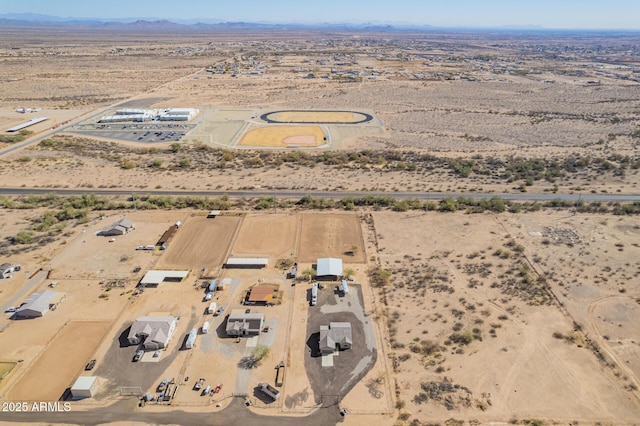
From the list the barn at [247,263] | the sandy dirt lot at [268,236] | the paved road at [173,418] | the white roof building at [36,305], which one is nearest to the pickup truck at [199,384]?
the paved road at [173,418]

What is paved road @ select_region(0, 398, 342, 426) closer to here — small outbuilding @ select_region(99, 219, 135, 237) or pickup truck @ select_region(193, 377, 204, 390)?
pickup truck @ select_region(193, 377, 204, 390)

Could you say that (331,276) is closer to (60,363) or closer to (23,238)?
(60,363)

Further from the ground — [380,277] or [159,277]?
[159,277]

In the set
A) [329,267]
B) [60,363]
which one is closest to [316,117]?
[329,267]

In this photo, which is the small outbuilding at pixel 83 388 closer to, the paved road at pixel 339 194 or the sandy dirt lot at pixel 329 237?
the sandy dirt lot at pixel 329 237

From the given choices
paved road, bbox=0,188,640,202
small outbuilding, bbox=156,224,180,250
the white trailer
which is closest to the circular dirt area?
paved road, bbox=0,188,640,202

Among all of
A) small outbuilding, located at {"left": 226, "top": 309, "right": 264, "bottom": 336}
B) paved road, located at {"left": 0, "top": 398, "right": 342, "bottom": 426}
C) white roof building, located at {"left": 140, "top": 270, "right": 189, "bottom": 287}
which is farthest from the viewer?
white roof building, located at {"left": 140, "top": 270, "right": 189, "bottom": 287}
